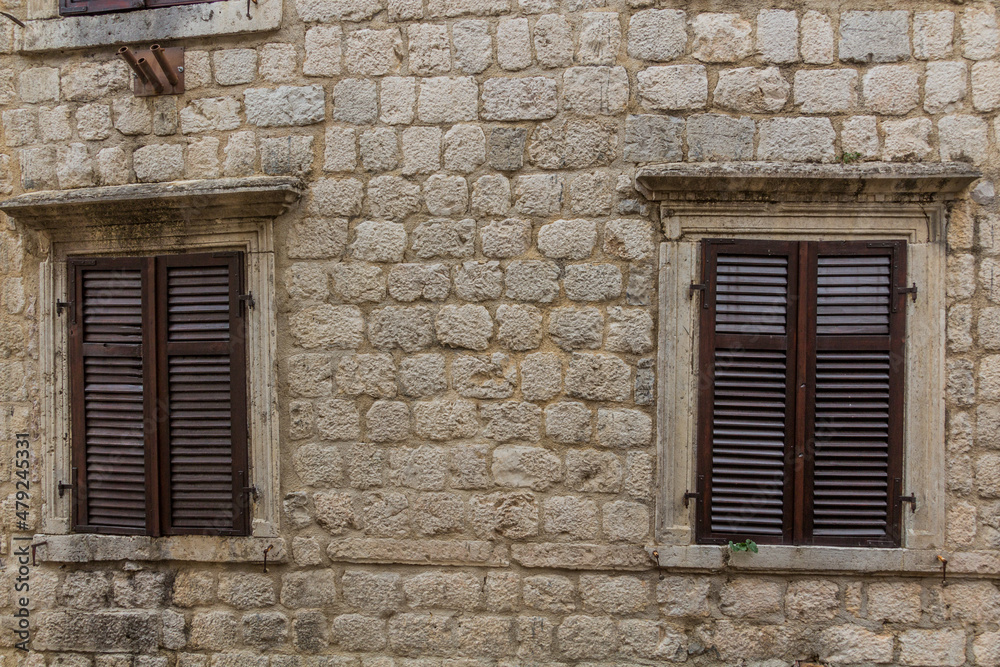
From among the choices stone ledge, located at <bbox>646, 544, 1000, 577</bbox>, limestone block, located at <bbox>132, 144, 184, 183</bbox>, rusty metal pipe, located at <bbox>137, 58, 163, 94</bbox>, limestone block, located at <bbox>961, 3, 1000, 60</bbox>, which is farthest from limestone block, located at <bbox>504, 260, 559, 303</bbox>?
limestone block, located at <bbox>961, 3, 1000, 60</bbox>

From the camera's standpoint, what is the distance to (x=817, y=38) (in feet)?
10.2

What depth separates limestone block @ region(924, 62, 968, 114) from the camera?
305 cm

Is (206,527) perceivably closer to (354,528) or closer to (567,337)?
(354,528)

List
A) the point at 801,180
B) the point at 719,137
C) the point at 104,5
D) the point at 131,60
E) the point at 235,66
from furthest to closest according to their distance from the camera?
the point at 104,5 → the point at 235,66 → the point at 131,60 → the point at 719,137 → the point at 801,180

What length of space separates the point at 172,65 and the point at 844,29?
3.81 metres

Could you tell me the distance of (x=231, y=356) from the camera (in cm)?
337

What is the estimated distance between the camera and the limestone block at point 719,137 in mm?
3131

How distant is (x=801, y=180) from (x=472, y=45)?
1923 mm

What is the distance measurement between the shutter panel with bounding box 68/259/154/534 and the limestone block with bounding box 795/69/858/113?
387 cm

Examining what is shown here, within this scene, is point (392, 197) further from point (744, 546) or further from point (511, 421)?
point (744, 546)

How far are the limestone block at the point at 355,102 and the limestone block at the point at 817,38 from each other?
237cm

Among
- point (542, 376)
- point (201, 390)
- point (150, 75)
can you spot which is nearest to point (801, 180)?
point (542, 376)

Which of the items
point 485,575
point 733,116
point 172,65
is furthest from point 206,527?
point 733,116

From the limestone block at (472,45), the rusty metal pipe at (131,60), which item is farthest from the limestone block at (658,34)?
the rusty metal pipe at (131,60)
